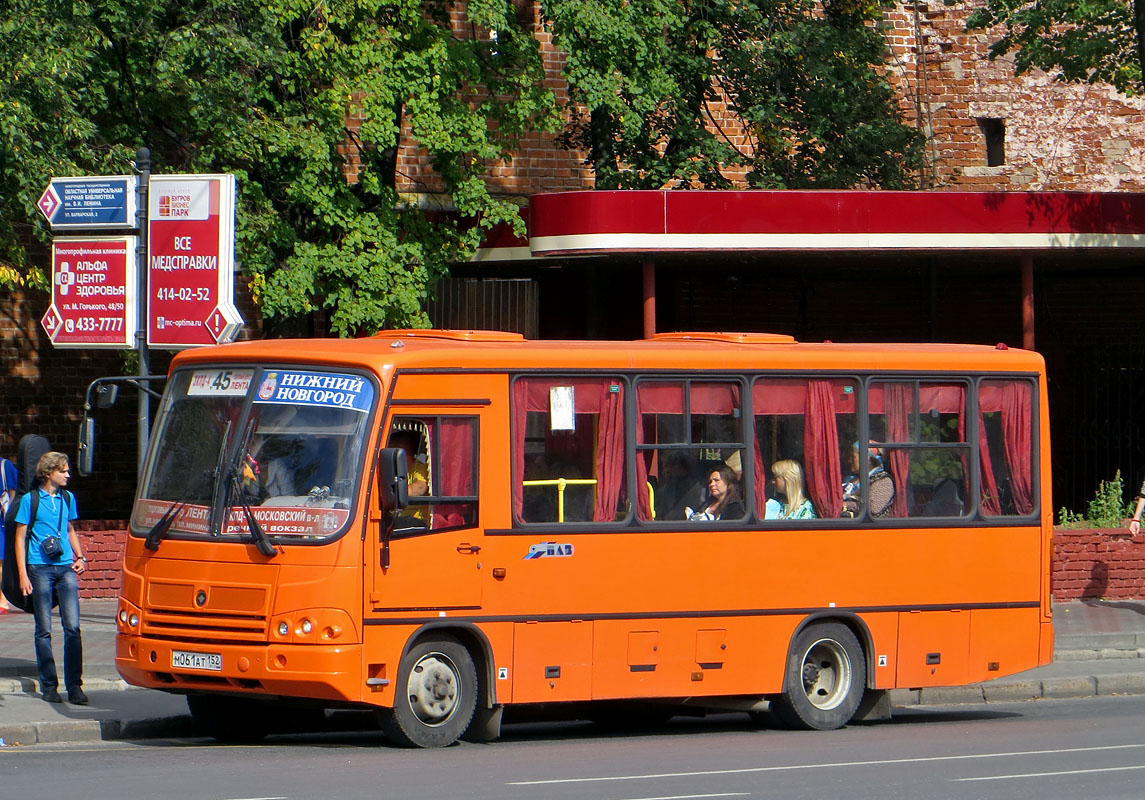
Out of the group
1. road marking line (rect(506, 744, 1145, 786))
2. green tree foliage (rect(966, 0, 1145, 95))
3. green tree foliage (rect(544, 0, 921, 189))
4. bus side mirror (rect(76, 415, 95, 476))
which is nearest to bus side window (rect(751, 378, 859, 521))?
road marking line (rect(506, 744, 1145, 786))

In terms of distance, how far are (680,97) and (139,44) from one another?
25.8 feet

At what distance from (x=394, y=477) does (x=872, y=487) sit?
13.5 ft

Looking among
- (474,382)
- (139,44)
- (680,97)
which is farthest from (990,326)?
(474,382)

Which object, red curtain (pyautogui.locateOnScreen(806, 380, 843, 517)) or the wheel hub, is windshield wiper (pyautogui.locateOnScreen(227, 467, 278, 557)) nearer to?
the wheel hub

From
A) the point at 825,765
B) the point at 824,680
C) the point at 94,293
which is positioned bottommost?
the point at 825,765

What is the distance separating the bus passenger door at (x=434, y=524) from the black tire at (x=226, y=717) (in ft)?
5.54

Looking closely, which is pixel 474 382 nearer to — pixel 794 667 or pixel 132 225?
pixel 794 667

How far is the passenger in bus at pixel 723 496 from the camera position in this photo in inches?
515

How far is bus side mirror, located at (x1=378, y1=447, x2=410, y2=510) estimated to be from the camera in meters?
11.4

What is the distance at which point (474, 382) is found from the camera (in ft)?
39.8

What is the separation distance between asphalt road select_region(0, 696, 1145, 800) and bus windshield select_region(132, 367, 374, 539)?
1.48 m

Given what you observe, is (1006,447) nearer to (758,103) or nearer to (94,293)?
(94,293)

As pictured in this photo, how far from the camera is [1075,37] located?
80.9 ft

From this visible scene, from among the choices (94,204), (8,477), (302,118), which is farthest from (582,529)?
(302,118)
